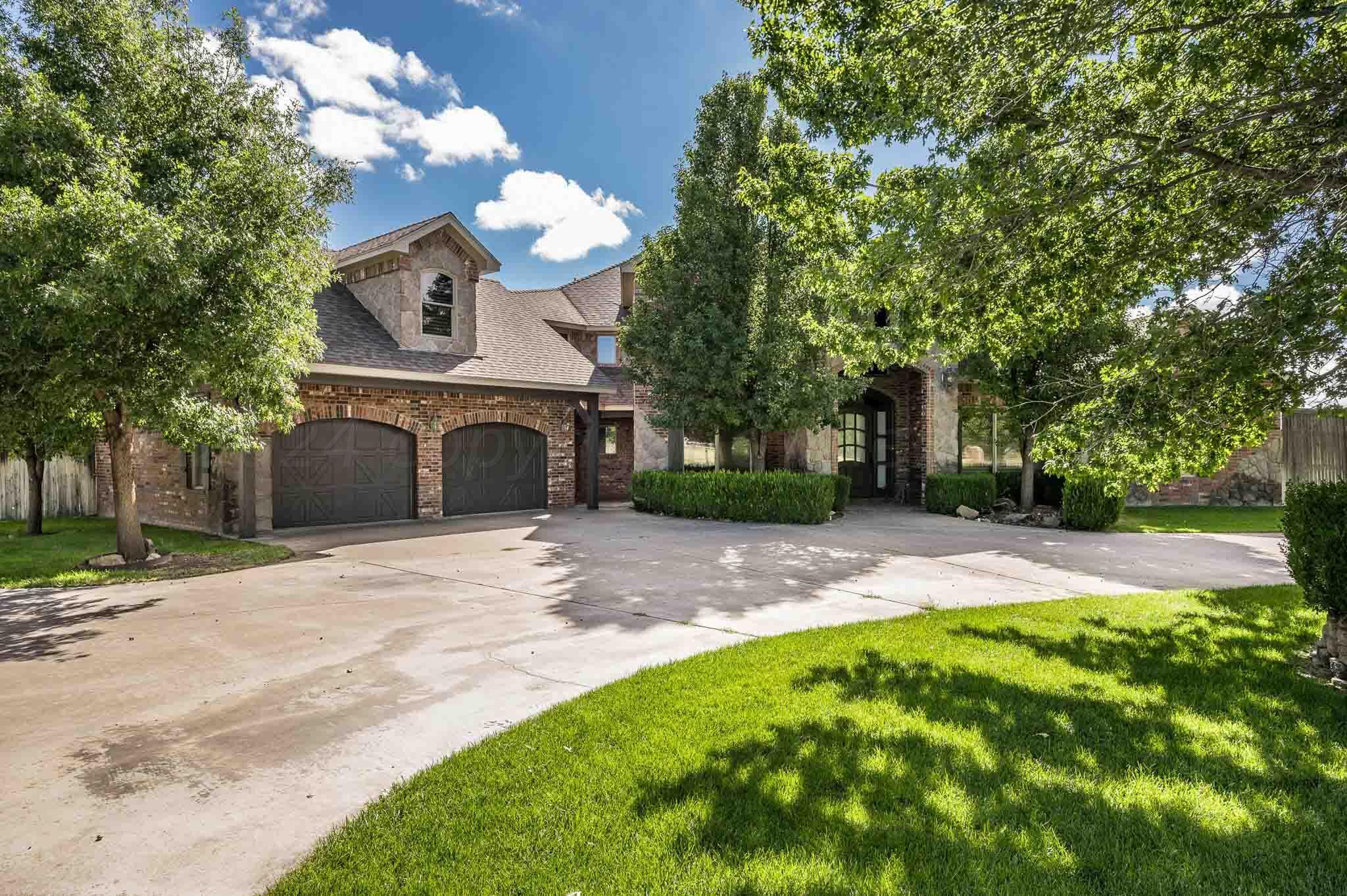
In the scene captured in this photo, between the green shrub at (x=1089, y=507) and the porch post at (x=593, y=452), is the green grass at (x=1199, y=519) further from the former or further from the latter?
the porch post at (x=593, y=452)

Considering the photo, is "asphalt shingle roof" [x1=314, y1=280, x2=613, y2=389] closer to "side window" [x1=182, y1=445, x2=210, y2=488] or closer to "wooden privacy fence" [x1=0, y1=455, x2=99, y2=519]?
"side window" [x1=182, y1=445, x2=210, y2=488]

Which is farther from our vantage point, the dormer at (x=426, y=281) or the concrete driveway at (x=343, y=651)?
the dormer at (x=426, y=281)

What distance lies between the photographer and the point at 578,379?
618 inches

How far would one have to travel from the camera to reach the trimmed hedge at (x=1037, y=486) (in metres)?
15.8

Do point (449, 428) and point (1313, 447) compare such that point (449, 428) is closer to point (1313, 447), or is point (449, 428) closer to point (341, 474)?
point (341, 474)

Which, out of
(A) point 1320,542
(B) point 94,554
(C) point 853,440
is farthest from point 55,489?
(A) point 1320,542

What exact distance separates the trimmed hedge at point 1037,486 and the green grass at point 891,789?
12.0 metres

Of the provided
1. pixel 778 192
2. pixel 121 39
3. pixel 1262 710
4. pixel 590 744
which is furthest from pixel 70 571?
pixel 1262 710

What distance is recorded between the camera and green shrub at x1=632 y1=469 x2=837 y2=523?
43.2 feet

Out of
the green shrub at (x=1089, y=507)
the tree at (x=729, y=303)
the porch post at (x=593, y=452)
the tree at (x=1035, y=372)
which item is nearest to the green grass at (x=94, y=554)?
the porch post at (x=593, y=452)

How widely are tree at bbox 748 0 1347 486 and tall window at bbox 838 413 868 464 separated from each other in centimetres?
1215

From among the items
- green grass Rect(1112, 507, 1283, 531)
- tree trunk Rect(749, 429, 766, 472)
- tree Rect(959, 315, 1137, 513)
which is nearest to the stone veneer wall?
green grass Rect(1112, 507, 1283, 531)

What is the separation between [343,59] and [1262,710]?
46.1ft

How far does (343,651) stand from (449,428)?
31.4 feet
